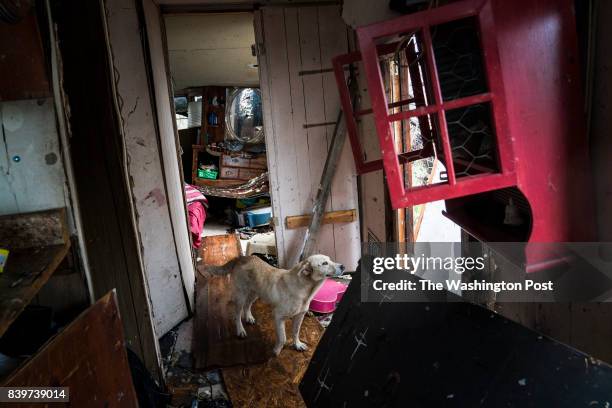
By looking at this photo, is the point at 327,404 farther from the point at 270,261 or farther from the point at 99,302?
the point at 270,261

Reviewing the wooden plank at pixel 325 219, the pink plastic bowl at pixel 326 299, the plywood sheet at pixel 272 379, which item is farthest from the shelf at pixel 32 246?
the wooden plank at pixel 325 219

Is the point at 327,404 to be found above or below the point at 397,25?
below

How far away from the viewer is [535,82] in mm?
989

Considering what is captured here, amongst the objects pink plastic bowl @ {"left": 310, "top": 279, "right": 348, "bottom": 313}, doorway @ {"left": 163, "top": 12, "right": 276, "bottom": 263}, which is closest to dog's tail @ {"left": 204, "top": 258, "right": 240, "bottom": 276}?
pink plastic bowl @ {"left": 310, "top": 279, "right": 348, "bottom": 313}

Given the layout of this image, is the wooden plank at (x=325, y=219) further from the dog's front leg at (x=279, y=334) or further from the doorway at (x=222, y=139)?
the dog's front leg at (x=279, y=334)

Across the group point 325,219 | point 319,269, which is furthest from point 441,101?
point 325,219

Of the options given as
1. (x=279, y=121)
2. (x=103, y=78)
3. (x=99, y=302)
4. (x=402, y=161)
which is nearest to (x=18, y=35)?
(x=103, y=78)

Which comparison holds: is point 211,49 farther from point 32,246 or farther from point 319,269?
point 32,246

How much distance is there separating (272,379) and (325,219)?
1.48 m

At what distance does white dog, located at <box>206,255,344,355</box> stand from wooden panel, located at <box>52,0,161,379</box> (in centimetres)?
84

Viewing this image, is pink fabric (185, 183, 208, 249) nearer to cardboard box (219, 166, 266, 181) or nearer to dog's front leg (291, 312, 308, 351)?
cardboard box (219, 166, 266, 181)

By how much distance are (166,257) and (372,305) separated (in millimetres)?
1786

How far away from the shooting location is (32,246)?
116cm

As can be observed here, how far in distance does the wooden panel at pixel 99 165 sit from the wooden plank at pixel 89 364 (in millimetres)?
188
